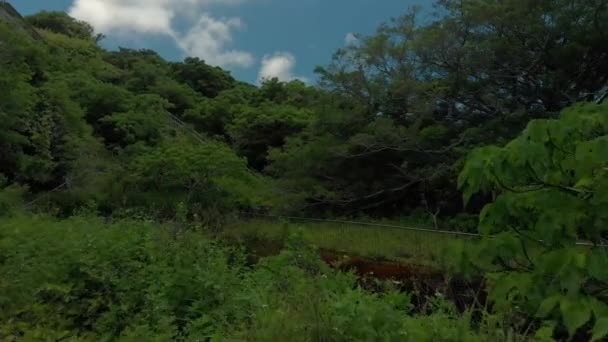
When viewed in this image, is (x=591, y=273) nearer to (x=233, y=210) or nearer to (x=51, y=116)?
(x=233, y=210)

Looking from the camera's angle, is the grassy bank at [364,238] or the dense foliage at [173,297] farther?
the grassy bank at [364,238]

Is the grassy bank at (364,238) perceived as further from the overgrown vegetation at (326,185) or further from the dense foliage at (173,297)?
the dense foliage at (173,297)

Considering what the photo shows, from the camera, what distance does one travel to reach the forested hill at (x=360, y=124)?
17.5 metres

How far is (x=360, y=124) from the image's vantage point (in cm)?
2141

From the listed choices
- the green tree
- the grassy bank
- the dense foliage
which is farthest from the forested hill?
the green tree

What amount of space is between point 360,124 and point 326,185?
271 cm

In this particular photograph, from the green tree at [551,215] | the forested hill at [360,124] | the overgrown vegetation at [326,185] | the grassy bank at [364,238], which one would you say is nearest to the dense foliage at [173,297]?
the overgrown vegetation at [326,185]

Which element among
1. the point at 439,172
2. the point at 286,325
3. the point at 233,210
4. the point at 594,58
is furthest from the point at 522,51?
the point at 286,325

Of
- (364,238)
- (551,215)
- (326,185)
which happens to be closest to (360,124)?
(326,185)

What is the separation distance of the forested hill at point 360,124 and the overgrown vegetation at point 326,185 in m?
0.09

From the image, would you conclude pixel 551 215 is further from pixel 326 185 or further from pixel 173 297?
pixel 326 185

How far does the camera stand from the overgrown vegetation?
2.18m

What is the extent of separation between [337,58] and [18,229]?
54.6 ft

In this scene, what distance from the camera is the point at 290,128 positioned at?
27594mm
